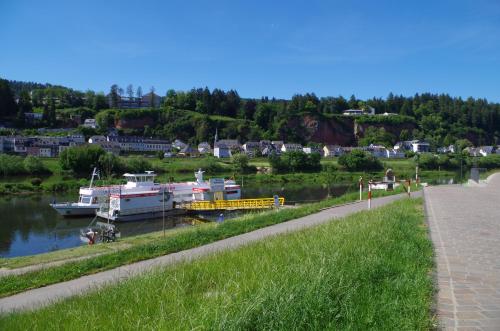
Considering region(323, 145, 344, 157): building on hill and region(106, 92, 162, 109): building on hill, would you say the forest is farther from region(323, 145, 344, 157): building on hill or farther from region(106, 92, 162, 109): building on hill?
region(323, 145, 344, 157): building on hill

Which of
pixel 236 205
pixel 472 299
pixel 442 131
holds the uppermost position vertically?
pixel 442 131

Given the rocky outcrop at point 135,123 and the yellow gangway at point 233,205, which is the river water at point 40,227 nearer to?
the yellow gangway at point 233,205

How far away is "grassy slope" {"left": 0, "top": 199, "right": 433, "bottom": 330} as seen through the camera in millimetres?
3893

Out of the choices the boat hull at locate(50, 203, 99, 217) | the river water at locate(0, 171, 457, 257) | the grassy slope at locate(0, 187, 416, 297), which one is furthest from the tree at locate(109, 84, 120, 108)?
the grassy slope at locate(0, 187, 416, 297)

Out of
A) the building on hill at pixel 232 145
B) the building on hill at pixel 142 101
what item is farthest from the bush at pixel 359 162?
the building on hill at pixel 142 101

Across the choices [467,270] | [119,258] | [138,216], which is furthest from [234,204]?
[467,270]

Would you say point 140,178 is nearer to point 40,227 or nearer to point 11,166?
point 40,227

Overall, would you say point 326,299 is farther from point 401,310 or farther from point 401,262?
point 401,262

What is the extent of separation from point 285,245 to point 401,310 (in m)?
3.12

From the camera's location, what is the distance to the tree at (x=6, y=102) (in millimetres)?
127938

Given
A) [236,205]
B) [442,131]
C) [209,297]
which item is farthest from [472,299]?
[442,131]

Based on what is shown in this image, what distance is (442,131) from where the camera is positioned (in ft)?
574

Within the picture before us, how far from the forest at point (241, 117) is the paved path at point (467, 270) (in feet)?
440

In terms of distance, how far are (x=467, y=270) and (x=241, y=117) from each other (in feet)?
539
